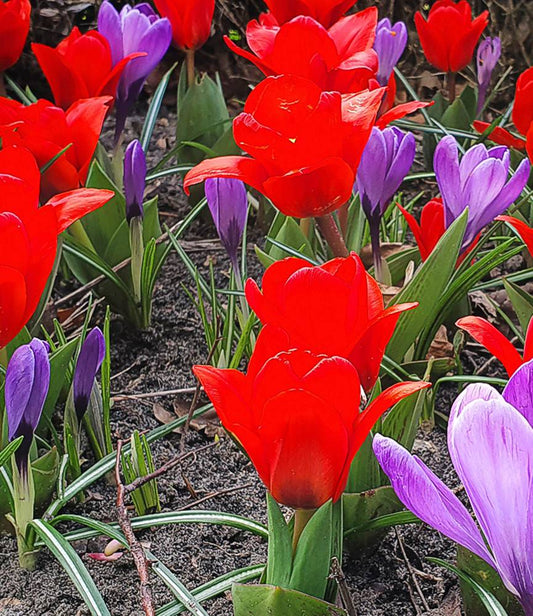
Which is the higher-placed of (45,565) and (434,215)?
(434,215)

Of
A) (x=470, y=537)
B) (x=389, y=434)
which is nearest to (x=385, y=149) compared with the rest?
(x=389, y=434)

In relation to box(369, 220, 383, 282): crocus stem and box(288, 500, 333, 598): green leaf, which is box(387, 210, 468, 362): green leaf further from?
box(288, 500, 333, 598): green leaf

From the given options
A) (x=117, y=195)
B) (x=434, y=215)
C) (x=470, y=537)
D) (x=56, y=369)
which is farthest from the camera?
(x=117, y=195)

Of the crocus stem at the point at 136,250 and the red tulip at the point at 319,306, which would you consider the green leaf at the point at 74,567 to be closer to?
the red tulip at the point at 319,306

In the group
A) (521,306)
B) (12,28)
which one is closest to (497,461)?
(521,306)

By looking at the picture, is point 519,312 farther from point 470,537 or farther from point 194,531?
point 470,537

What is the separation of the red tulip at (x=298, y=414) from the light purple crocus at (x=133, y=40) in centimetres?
118

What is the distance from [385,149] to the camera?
1271 mm

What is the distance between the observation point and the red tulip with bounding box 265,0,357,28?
169cm

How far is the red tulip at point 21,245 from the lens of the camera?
0.93 meters

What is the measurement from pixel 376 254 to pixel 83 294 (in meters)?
0.71

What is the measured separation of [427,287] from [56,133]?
693 millimetres

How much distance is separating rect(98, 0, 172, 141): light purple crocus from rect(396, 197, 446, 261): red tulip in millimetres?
750

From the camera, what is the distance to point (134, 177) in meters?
1.46
